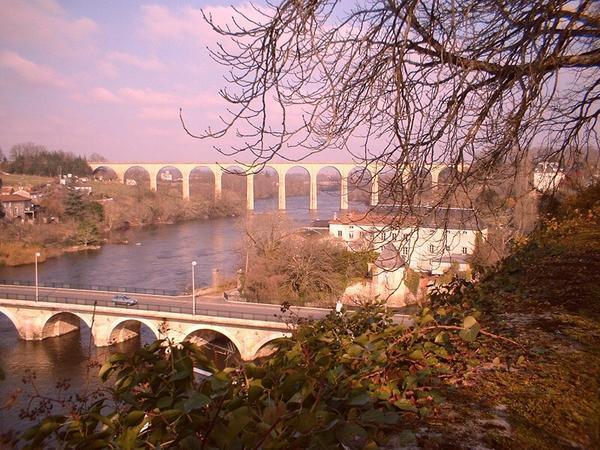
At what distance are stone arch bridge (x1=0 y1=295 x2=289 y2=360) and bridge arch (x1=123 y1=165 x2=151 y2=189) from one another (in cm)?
4407

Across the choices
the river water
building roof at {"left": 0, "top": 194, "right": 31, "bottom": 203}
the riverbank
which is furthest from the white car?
building roof at {"left": 0, "top": 194, "right": 31, "bottom": 203}

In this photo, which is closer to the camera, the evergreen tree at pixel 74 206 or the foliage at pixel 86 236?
the foliage at pixel 86 236

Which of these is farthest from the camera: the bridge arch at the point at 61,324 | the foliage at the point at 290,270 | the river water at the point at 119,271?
the foliage at the point at 290,270

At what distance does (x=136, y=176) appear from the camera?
69.0 m

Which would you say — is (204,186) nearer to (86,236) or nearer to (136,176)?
(136,176)

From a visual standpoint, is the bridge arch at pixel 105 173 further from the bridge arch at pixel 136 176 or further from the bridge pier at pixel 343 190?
the bridge pier at pixel 343 190

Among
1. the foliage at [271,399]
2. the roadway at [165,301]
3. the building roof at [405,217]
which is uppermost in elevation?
the building roof at [405,217]

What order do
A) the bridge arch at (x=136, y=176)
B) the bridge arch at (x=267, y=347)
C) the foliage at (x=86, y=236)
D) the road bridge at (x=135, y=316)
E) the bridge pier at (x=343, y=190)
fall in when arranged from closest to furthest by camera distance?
the bridge arch at (x=267, y=347) < the bridge pier at (x=343, y=190) < the road bridge at (x=135, y=316) < the foliage at (x=86, y=236) < the bridge arch at (x=136, y=176)

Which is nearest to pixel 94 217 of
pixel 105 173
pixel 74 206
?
pixel 74 206

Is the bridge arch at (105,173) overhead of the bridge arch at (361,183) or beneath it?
overhead

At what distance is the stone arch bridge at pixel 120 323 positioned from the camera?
15.6 meters

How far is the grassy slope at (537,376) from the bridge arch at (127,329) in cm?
1535

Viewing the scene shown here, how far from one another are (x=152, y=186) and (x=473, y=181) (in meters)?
57.6

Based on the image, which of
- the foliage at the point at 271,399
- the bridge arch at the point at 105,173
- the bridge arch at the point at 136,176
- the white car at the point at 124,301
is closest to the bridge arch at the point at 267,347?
the foliage at the point at 271,399
